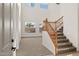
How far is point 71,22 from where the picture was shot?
1.44 meters

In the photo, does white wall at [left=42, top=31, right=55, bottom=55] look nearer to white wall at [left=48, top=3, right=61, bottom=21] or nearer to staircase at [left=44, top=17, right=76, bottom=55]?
staircase at [left=44, top=17, right=76, bottom=55]

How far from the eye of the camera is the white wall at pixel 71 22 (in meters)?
1.40

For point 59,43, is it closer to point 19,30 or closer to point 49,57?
point 49,57

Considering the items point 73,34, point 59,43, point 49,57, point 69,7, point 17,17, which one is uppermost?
point 69,7

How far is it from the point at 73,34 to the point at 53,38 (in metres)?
0.25

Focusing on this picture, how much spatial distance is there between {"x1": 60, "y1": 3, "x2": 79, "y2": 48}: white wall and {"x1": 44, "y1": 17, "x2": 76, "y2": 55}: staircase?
5 centimetres

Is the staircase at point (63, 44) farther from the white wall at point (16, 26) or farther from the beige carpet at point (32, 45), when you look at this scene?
the white wall at point (16, 26)

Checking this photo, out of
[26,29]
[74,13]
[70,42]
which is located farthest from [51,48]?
[74,13]

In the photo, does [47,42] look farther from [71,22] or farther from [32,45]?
[71,22]

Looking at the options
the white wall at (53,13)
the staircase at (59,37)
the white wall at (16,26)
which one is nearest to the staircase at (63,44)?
the staircase at (59,37)

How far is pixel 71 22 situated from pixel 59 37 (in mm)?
231

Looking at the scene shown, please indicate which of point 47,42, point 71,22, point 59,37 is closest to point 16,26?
point 47,42

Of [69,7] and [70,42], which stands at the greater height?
[69,7]

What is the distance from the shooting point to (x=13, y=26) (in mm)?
1485
